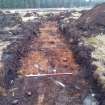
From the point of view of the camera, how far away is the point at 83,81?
35.5 feet

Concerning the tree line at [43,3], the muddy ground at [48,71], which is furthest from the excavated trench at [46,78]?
the tree line at [43,3]

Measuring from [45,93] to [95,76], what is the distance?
186 cm

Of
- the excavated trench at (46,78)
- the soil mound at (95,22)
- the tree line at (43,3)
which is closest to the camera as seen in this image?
the excavated trench at (46,78)

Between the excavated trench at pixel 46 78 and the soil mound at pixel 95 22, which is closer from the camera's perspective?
the excavated trench at pixel 46 78

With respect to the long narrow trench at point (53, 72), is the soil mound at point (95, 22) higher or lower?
higher

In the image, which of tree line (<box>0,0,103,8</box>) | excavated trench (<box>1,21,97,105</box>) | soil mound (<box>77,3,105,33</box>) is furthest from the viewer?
tree line (<box>0,0,103,8</box>)

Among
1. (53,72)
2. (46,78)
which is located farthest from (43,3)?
(46,78)

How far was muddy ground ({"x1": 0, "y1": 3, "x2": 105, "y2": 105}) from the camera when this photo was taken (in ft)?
31.4

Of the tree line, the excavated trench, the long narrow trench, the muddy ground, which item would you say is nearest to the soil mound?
the muddy ground

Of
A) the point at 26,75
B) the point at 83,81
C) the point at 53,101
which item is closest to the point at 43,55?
the point at 26,75

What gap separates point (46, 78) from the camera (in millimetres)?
11203

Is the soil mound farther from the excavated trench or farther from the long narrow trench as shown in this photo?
the excavated trench

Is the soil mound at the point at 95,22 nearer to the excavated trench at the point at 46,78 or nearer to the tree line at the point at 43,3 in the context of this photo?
the excavated trench at the point at 46,78

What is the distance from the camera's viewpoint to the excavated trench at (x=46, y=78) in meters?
9.54
